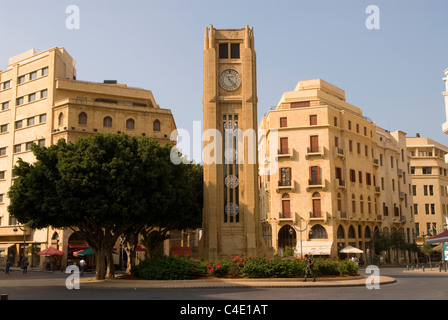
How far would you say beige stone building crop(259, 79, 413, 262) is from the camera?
6172cm

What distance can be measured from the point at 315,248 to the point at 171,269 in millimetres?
33107

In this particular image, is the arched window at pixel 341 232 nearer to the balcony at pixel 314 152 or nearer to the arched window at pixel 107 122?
the balcony at pixel 314 152

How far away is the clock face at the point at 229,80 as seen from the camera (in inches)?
1757

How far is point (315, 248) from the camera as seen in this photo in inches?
2350

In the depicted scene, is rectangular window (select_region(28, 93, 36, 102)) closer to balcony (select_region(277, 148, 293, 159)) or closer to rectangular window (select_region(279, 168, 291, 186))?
balcony (select_region(277, 148, 293, 159))

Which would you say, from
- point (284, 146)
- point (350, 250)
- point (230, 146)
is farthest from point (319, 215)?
point (230, 146)

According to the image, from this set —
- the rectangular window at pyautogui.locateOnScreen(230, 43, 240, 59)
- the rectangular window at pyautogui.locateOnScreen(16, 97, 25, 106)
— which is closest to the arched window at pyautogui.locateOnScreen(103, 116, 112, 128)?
the rectangular window at pyautogui.locateOnScreen(16, 97, 25, 106)

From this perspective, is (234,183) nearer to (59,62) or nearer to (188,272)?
(188,272)

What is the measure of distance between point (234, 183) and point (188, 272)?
13626 millimetres

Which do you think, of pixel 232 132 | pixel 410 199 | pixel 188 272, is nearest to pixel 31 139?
pixel 232 132

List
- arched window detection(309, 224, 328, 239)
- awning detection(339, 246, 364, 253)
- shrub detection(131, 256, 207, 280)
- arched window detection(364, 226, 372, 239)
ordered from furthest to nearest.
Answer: arched window detection(364, 226, 372, 239) → arched window detection(309, 224, 328, 239) → awning detection(339, 246, 364, 253) → shrub detection(131, 256, 207, 280)

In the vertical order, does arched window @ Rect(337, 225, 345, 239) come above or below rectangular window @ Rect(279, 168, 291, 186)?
below

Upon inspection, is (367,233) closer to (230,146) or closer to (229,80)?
(230,146)

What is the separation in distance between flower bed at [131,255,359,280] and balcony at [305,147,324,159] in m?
31.9
